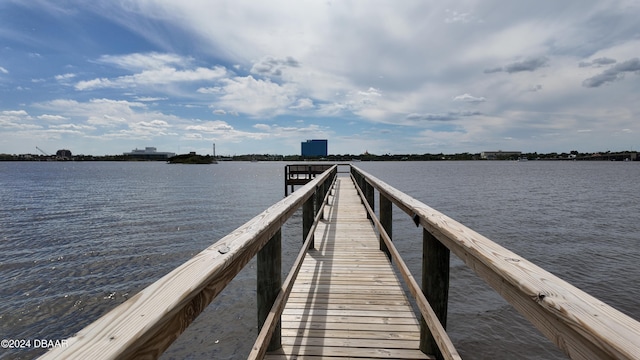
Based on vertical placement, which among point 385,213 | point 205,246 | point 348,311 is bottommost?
point 205,246

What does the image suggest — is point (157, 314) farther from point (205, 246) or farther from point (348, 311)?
point (205, 246)

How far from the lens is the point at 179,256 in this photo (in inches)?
456

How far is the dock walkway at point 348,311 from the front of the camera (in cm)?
295

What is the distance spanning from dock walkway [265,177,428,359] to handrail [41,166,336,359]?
1811 mm

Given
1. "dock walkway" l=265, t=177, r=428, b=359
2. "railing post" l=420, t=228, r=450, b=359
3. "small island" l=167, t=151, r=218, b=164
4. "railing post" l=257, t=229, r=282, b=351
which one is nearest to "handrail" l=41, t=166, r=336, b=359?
"railing post" l=257, t=229, r=282, b=351

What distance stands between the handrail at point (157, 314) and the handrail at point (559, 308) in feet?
3.72

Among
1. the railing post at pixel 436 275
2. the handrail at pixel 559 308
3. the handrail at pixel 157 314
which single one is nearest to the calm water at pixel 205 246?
the railing post at pixel 436 275

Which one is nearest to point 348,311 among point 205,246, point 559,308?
point 559,308

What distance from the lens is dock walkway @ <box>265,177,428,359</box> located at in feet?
9.68

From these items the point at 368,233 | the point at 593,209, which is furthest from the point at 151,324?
the point at 593,209

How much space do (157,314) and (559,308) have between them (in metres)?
1.18

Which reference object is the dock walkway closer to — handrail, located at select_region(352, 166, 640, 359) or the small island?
handrail, located at select_region(352, 166, 640, 359)

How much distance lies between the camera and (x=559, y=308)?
1011 mm

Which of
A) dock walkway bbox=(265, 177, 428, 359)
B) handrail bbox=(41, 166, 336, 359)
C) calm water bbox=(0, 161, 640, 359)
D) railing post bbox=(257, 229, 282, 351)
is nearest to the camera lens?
handrail bbox=(41, 166, 336, 359)
